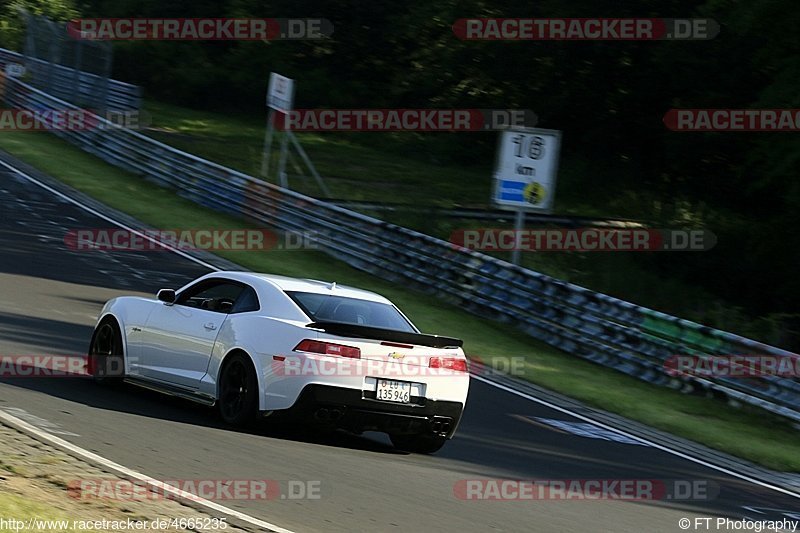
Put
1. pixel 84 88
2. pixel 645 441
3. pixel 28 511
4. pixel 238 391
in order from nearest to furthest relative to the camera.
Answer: pixel 28 511
pixel 238 391
pixel 645 441
pixel 84 88

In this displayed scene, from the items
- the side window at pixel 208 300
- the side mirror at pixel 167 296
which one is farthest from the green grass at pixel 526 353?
the side mirror at pixel 167 296

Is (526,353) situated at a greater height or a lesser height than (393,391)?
lesser

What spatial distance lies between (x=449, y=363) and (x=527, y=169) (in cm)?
1072

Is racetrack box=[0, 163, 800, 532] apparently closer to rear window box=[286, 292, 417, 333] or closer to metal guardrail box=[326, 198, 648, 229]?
rear window box=[286, 292, 417, 333]

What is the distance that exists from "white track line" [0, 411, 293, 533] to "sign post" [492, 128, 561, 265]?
12611mm

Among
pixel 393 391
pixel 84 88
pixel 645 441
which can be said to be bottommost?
pixel 645 441

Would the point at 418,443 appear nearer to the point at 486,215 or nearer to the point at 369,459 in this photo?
the point at 369,459

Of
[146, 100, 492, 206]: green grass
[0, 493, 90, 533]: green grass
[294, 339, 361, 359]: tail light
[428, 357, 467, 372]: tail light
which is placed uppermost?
[146, 100, 492, 206]: green grass

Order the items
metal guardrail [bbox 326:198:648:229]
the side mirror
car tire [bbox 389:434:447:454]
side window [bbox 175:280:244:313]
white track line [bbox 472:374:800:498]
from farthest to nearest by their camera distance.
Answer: metal guardrail [bbox 326:198:648:229] < white track line [bbox 472:374:800:498] < the side mirror < side window [bbox 175:280:244:313] < car tire [bbox 389:434:447:454]

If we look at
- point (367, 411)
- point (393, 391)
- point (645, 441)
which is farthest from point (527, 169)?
point (367, 411)

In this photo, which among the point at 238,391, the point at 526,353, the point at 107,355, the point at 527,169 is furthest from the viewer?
the point at 527,169

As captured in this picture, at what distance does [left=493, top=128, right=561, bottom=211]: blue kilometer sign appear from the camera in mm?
20484

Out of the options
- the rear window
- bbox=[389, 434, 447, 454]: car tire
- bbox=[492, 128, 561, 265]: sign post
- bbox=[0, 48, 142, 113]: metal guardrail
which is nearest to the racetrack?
bbox=[389, 434, 447, 454]: car tire

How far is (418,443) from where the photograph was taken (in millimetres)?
10680
